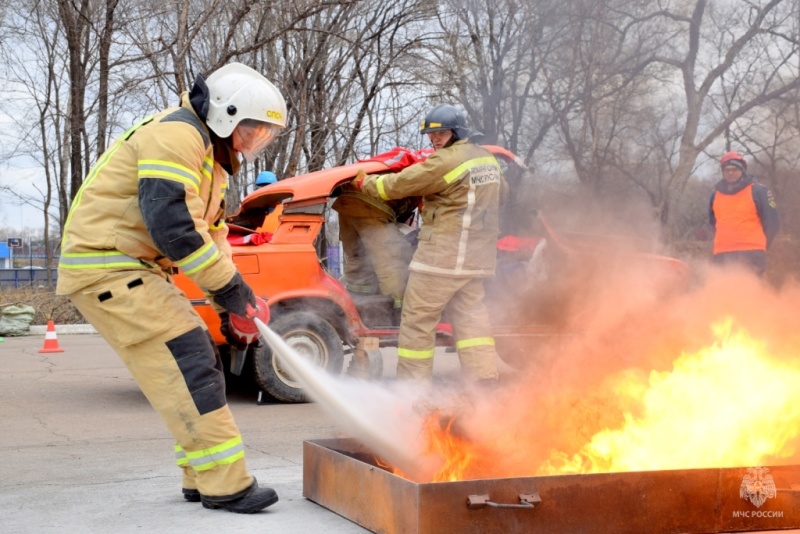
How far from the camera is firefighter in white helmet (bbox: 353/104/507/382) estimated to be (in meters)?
6.72

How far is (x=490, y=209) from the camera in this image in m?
6.90

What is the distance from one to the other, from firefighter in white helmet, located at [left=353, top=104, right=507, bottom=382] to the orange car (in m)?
0.86

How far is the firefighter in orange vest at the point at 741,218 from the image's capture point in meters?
8.46

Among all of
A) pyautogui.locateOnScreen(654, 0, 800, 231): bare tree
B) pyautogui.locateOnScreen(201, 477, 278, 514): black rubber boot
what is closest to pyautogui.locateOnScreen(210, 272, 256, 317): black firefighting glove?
pyautogui.locateOnScreen(201, 477, 278, 514): black rubber boot

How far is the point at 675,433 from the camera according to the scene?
4172 mm

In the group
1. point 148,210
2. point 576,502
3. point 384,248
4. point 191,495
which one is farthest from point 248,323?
point 384,248

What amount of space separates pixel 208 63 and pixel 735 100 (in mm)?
9161

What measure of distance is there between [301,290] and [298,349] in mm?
473

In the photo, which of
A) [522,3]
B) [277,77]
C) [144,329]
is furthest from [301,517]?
[277,77]

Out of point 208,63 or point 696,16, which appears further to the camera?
point 208,63

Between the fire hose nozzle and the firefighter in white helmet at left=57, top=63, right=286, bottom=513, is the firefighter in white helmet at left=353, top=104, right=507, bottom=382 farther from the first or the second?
the firefighter in white helmet at left=57, top=63, right=286, bottom=513

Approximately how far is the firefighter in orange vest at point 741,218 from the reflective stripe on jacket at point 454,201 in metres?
2.83

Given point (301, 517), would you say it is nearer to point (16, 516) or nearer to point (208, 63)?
point (16, 516)

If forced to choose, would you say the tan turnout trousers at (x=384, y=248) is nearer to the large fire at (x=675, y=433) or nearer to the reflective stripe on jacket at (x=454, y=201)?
the reflective stripe on jacket at (x=454, y=201)
